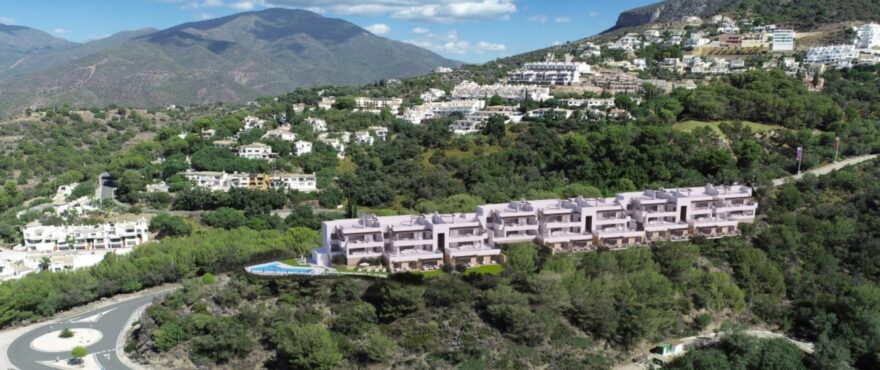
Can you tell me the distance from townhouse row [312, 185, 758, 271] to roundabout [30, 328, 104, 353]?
30.4ft

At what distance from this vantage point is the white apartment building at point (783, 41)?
6981cm

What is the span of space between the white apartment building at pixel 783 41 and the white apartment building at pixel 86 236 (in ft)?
210

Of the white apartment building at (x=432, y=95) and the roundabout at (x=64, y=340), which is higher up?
the white apartment building at (x=432, y=95)

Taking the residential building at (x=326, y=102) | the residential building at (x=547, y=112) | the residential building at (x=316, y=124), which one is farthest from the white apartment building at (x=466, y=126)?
the residential building at (x=326, y=102)

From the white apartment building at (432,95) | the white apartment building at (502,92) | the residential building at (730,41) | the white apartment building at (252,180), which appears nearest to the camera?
the white apartment building at (252,180)

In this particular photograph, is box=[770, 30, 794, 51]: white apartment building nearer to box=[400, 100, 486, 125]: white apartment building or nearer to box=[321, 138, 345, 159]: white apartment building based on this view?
box=[400, 100, 486, 125]: white apartment building

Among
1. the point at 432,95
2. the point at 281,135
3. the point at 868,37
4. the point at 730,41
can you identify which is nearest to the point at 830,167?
the point at 868,37

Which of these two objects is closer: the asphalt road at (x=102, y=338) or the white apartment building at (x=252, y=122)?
the asphalt road at (x=102, y=338)

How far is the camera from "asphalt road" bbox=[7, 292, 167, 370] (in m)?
24.3

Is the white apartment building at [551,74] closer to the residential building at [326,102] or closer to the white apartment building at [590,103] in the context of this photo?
the white apartment building at [590,103]

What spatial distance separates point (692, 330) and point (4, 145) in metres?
64.0

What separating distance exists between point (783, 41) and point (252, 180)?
56.5 m

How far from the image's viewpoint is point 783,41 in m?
69.9

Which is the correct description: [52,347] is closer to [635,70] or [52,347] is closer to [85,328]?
[85,328]
